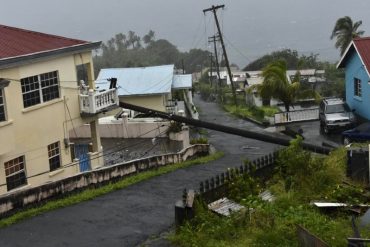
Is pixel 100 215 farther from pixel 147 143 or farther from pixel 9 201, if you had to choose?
pixel 147 143

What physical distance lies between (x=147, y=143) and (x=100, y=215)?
1864 cm

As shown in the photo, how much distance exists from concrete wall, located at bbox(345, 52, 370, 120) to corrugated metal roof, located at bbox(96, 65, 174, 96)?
13.5 m

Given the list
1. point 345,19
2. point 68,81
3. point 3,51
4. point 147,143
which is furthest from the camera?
point 345,19

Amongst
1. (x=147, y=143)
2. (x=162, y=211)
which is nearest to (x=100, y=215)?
(x=162, y=211)

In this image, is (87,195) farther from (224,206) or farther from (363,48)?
(363,48)

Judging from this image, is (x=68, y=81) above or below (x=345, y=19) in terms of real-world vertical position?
below

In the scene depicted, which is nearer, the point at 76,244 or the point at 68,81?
the point at 76,244

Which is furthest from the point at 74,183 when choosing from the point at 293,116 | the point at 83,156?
the point at 293,116

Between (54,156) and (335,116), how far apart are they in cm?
1524

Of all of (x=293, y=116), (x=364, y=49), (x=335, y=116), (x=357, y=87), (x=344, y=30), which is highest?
(x=344, y=30)

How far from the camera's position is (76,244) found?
37.4 ft

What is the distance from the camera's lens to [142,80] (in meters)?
41.8

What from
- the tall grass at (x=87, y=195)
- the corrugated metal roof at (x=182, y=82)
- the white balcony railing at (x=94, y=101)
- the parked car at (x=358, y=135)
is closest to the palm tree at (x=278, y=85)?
the corrugated metal roof at (x=182, y=82)

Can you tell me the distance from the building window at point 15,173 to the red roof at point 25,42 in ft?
13.4
